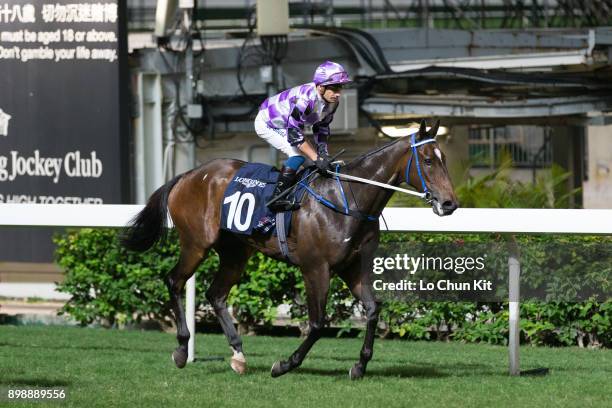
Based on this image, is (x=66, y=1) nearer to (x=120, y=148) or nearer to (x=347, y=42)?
(x=120, y=148)

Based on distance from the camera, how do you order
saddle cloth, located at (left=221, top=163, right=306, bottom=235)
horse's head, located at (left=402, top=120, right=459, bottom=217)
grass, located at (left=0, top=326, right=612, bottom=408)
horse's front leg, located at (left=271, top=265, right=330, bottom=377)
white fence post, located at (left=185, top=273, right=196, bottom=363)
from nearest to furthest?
grass, located at (left=0, top=326, right=612, bottom=408), horse's head, located at (left=402, top=120, right=459, bottom=217), horse's front leg, located at (left=271, top=265, right=330, bottom=377), saddle cloth, located at (left=221, top=163, right=306, bottom=235), white fence post, located at (left=185, top=273, right=196, bottom=363)

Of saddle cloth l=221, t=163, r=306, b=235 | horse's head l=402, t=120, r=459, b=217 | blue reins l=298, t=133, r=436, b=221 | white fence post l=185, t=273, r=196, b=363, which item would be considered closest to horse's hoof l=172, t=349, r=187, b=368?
white fence post l=185, t=273, r=196, b=363

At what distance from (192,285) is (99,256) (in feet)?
9.46

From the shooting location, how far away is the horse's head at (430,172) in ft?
21.9

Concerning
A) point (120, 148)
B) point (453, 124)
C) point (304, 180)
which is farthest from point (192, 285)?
point (453, 124)

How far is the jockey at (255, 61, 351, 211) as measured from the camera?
706 centimetres

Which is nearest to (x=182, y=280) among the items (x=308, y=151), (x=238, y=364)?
(x=238, y=364)

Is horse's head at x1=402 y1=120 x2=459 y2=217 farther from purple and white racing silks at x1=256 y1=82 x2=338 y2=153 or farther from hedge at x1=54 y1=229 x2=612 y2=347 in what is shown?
hedge at x1=54 y1=229 x2=612 y2=347

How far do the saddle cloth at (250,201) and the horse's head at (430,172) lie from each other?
698mm

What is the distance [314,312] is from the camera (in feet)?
22.9

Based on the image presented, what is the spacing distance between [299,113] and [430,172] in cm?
90

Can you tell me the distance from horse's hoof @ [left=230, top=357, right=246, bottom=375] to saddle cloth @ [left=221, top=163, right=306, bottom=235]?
30.6 inches

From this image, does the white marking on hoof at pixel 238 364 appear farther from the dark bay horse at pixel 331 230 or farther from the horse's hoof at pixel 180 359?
the horse's hoof at pixel 180 359

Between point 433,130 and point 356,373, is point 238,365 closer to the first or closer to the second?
point 356,373
